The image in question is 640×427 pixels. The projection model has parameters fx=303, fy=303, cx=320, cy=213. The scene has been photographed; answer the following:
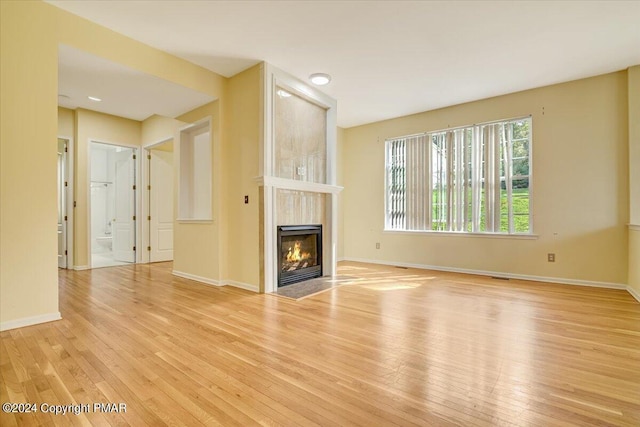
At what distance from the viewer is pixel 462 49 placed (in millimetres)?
3453

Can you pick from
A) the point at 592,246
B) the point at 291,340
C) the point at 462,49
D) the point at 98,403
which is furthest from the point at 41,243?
the point at 592,246

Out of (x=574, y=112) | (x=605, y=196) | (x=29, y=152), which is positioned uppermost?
(x=574, y=112)

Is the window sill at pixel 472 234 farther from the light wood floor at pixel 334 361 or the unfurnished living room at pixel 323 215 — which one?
the light wood floor at pixel 334 361

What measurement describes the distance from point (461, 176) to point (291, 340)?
13.7 feet

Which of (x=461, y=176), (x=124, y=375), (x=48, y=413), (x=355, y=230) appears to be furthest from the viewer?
(x=355, y=230)

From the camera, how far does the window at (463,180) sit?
15.4 feet

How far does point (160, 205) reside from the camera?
20.5 feet

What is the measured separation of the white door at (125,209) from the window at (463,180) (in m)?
5.09

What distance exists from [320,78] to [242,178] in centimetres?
174

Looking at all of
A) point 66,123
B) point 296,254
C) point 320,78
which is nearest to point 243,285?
point 296,254

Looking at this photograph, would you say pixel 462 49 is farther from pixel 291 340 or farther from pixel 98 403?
pixel 98 403

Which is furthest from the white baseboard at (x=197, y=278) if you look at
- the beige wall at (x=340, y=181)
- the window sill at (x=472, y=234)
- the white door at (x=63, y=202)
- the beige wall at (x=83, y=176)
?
the window sill at (x=472, y=234)

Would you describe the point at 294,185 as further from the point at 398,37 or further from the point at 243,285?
the point at 398,37

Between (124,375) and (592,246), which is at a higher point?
(592,246)
